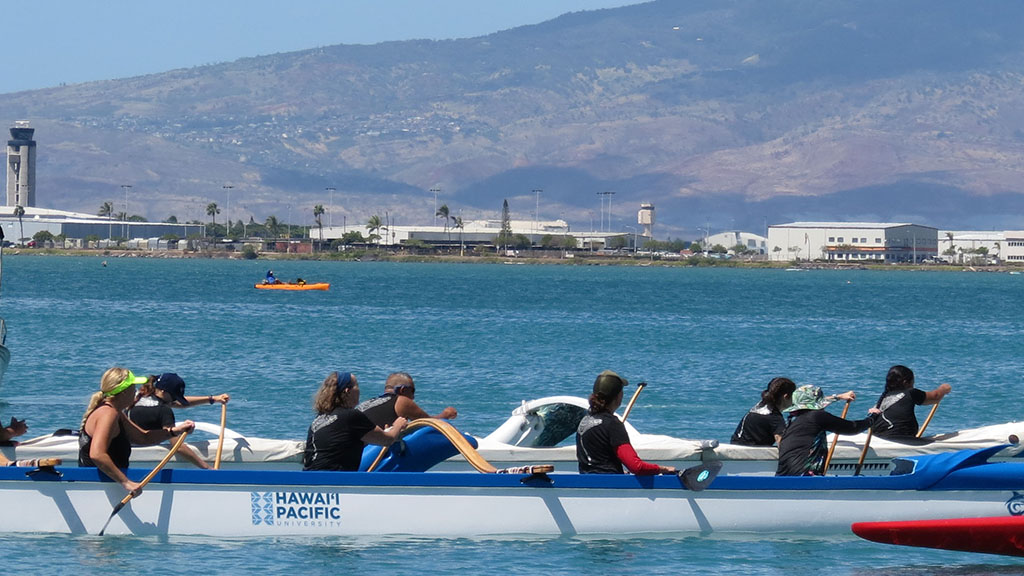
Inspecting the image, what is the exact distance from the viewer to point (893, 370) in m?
19.2

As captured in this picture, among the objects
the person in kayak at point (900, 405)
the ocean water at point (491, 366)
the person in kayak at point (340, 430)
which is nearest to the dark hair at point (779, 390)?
the ocean water at point (491, 366)

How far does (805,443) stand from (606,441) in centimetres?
229

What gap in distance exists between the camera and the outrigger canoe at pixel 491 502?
15.4 m

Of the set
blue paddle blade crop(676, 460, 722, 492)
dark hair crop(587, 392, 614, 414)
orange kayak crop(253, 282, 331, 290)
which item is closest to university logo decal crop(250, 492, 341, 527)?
dark hair crop(587, 392, 614, 414)

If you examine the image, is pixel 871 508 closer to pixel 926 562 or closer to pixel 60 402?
pixel 926 562

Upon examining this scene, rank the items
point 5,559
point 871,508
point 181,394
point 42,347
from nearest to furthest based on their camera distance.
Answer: point 5,559
point 871,508
point 181,394
point 42,347

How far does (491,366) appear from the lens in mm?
44531

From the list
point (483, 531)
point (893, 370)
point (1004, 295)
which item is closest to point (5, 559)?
point (483, 531)

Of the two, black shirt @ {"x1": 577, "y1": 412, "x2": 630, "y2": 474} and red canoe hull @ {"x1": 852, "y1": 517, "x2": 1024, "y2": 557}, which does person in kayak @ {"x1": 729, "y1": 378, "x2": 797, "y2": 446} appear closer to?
red canoe hull @ {"x1": 852, "y1": 517, "x2": 1024, "y2": 557}

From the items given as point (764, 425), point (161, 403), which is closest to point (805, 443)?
point (764, 425)

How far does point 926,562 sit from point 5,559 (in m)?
9.50

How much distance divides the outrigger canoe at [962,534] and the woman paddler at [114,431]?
7.24m

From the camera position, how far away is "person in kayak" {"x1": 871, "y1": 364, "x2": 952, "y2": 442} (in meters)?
19.2

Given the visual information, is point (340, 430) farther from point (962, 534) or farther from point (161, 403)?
point (962, 534)
